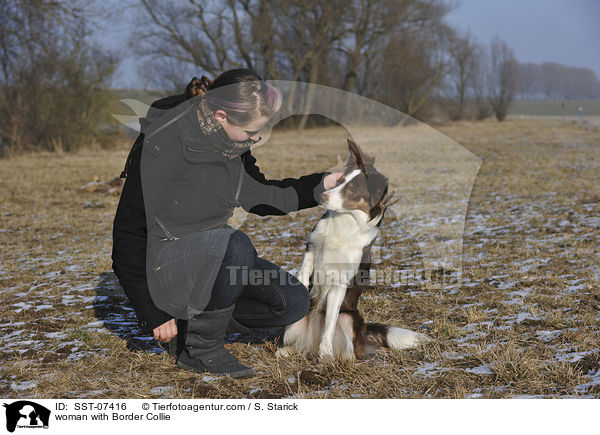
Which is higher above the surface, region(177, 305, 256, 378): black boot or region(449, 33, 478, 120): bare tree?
region(449, 33, 478, 120): bare tree

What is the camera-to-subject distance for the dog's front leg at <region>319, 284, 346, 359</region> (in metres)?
2.92

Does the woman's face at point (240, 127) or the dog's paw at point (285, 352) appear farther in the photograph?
the dog's paw at point (285, 352)

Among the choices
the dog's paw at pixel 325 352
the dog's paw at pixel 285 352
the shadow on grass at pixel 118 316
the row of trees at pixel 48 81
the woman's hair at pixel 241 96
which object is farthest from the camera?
the row of trees at pixel 48 81

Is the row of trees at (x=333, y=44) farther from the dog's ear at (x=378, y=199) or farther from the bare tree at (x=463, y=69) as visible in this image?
the dog's ear at (x=378, y=199)

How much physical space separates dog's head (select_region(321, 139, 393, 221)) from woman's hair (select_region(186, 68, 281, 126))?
645 millimetres

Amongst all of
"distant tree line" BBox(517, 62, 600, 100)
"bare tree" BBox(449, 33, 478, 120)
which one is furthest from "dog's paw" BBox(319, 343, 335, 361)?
"distant tree line" BBox(517, 62, 600, 100)

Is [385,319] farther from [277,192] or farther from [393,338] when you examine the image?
[277,192]

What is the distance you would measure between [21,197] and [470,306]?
8.63m

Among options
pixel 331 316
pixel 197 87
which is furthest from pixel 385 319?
pixel 197 87

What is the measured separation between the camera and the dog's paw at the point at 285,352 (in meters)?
2.99

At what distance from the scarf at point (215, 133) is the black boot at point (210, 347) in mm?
892

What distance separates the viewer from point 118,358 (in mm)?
3000

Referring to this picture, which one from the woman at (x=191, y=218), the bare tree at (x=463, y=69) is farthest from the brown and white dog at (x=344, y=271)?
the bare tree at (x=463, y=69)
